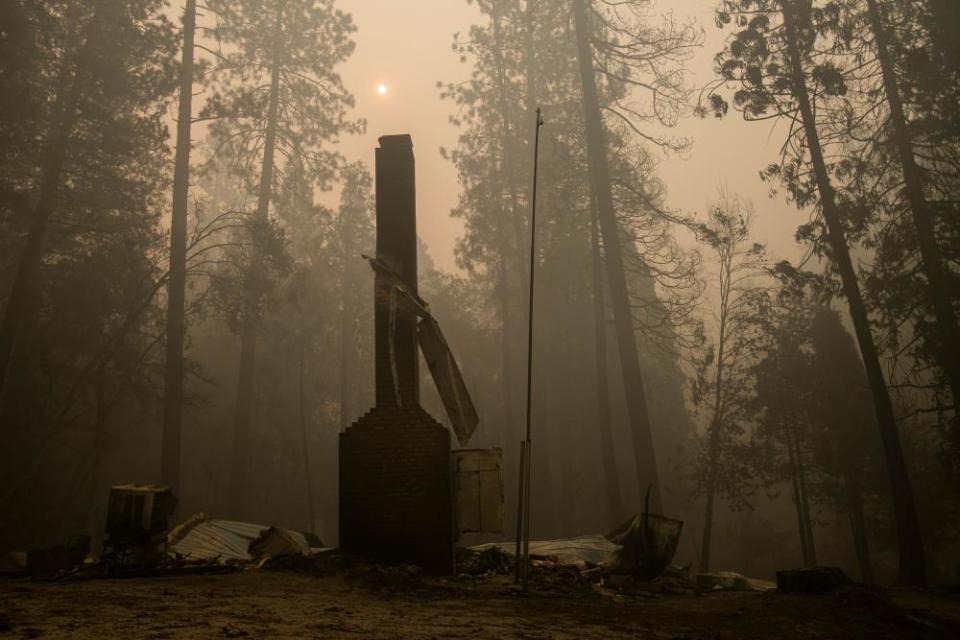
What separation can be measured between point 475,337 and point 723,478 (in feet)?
49.3

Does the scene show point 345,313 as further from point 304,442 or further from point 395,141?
point 395,141

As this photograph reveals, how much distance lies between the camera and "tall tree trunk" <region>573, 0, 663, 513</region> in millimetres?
13562

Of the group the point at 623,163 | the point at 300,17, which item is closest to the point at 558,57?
the point at 623,163

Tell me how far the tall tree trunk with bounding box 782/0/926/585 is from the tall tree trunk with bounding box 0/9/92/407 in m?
16.1

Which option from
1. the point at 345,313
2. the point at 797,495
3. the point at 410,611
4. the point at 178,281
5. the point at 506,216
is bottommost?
the point at 797,495

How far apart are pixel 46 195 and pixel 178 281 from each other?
339cm

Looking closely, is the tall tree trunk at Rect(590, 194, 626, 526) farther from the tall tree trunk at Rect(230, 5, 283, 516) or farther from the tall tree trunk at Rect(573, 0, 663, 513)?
the tall tree trunk at Rect(230, 5, 283, 516)

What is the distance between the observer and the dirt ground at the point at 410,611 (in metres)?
4.77

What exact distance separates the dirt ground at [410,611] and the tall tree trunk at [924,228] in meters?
5.98

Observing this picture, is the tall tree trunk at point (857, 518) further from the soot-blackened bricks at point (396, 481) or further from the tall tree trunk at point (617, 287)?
the soot-blackened bricks at point (396, 481)

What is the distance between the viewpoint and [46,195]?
13945 millimetres

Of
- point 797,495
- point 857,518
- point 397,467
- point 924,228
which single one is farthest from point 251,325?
point 857,518

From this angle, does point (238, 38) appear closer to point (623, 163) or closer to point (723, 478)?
point (623, 163)

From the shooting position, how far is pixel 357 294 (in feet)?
103
